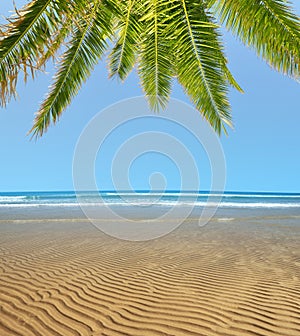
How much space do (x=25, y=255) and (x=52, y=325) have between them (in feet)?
11.8

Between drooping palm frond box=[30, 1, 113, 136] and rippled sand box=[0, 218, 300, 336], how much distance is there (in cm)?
298

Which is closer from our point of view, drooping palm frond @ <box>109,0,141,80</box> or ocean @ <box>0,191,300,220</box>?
drooping palm frond @ <box>109,0,141,80</box>

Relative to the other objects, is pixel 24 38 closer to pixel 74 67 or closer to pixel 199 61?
pixel 74 67

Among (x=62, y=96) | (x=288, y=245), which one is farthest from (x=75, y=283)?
(x=288, y=245)

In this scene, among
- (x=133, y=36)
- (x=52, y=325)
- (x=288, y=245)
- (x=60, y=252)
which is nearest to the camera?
(x=52, y=325)

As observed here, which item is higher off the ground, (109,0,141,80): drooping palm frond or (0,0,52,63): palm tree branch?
(109,0,141,80): drooping palm frond

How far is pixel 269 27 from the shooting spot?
5062mm

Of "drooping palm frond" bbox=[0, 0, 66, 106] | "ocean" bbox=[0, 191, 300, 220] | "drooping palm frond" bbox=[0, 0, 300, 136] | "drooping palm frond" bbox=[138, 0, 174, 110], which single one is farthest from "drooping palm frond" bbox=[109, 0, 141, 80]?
"ocean" bbox=[0, 191, 300, 220]

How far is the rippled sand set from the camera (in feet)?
8.86

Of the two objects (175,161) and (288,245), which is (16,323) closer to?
(288,245)

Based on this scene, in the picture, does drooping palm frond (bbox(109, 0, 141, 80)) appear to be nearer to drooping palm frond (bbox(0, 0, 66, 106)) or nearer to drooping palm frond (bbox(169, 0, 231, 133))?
drooping palm frond (bbox(169, 0, 231, 133))

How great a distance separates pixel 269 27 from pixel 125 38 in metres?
3.16

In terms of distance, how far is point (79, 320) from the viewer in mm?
2805

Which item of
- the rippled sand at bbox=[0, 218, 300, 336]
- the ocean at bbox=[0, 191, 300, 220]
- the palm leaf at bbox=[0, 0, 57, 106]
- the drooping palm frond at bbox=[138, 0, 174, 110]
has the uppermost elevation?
the drooping palm frond at bbox=[138, 0, 174, 110]
